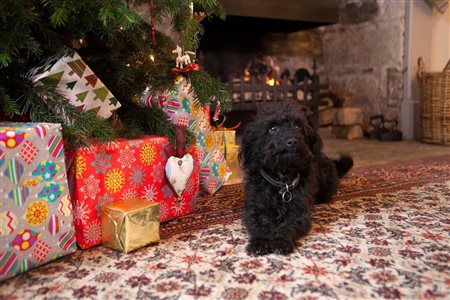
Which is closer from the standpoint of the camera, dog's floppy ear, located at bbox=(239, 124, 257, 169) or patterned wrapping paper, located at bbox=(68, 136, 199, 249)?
patterned wrapping paper, located at bbox=(68, 136, 199, 249)

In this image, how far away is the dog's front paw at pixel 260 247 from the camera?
1135mm

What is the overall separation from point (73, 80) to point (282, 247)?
2.55 ft

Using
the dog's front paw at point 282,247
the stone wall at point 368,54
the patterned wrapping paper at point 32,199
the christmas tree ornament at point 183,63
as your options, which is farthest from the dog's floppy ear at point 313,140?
the stone wall at point 368,54

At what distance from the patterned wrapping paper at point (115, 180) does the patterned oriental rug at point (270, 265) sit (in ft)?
0.23

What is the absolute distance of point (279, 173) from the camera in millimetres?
1338

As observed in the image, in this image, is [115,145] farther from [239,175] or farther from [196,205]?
[239,175]

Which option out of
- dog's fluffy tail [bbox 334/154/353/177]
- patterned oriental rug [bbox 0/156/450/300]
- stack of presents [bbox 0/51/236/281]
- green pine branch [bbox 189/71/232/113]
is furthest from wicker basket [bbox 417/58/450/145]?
stack of presents [bbox 0/51/236/281]

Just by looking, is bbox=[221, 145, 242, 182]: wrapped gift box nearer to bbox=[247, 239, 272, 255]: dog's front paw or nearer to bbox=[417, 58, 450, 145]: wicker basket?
bbox=[247, 239, 272, 255]: dog's front paw

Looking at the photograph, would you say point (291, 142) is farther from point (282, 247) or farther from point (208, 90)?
point (208, 90)

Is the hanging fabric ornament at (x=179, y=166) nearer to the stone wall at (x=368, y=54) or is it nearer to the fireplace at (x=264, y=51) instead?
the fireplace at (x=264, y=51)

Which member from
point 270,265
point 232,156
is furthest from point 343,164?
point 270,265

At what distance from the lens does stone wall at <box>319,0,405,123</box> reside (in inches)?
146

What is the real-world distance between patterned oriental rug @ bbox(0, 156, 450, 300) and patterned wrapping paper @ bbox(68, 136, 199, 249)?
70mm

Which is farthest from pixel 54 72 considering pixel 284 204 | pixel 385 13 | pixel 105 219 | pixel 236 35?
pixel 385 13
